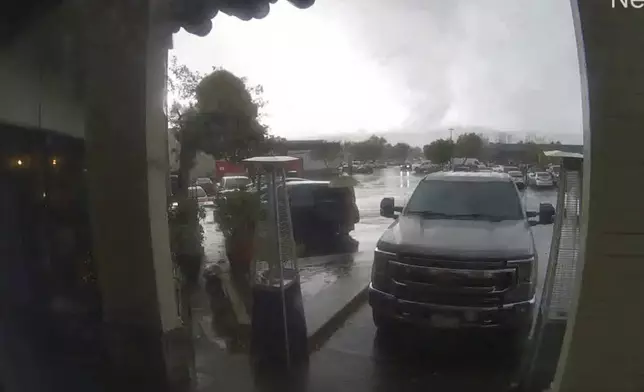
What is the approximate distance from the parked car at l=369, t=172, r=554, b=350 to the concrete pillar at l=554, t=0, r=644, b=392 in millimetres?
1017

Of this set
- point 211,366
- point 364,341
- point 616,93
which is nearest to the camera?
point 616,93

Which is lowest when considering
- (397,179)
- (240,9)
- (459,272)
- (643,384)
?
(643,384)

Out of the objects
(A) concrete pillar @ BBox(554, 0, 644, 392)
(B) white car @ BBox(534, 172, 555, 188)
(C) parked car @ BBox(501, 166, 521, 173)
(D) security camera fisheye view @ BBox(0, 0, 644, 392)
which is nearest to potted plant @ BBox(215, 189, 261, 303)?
(D) security camera fisheye view @ BBox(0, 0, 644, 392)

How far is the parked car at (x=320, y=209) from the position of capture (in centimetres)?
618

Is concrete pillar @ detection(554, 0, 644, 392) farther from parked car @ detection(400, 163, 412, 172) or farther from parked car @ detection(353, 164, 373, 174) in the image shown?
parked car @ detection(353, 164, 373, 174)

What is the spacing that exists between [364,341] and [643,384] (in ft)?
8.84

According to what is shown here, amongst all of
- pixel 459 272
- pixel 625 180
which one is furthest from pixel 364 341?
pixel 625 180

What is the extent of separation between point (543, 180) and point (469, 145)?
873 millimetres

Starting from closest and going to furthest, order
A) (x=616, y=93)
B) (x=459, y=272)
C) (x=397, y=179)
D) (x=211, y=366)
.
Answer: (x=616, y=93) < (x=211, y=366) < (x=459, y=272) < (x=397, y=179)

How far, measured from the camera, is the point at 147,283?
436 centimetres

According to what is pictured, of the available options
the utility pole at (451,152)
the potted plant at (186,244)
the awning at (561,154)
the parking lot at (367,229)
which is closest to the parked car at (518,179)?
the parking lot at (367,229)

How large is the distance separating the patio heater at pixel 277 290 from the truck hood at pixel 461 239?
40.3 inches

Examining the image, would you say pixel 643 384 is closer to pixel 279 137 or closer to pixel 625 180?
pixel 625 180

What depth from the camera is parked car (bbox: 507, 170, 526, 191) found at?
5.56 m
